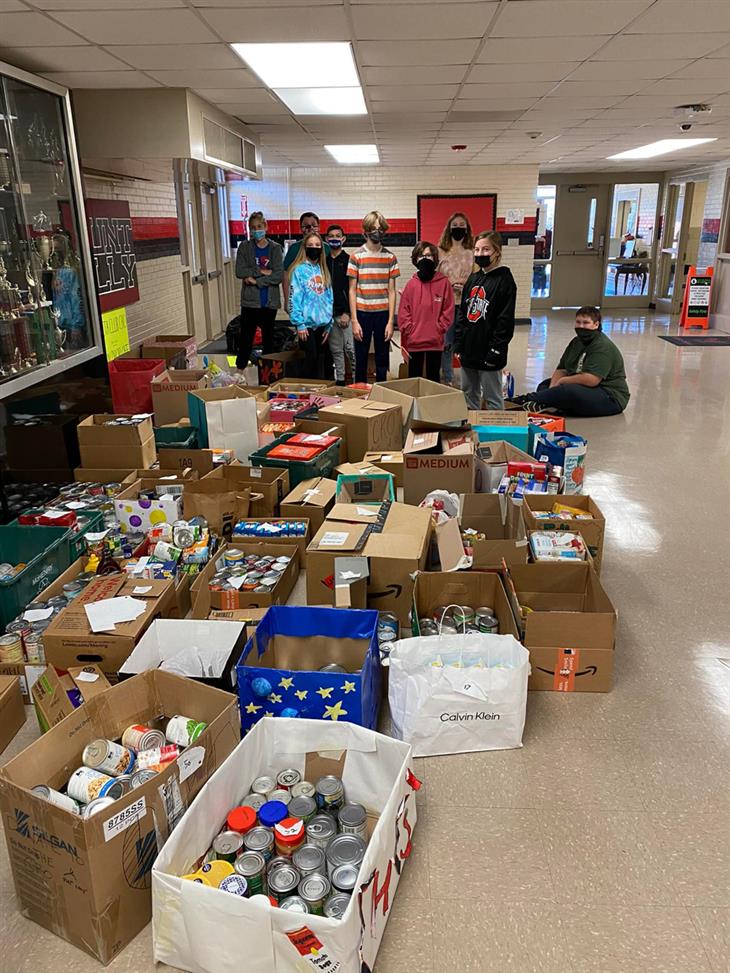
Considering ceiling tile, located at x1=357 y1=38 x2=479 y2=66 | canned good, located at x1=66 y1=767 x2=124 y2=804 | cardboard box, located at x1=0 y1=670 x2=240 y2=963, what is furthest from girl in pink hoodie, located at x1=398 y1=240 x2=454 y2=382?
canned good, located at x1=66 y1=767 x2=124 y2=804

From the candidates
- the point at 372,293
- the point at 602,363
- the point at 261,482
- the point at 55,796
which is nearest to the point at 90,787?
the point at 55,796

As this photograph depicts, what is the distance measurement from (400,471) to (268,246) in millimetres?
3596

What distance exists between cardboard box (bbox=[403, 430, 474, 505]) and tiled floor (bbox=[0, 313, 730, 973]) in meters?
0.91

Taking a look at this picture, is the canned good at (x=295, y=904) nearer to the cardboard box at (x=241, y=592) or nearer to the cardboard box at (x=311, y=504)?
the cardboard box at (x=241, y=592)

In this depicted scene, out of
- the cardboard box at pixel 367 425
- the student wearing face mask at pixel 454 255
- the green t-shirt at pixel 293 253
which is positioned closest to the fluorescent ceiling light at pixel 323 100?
the green t-shirt at pixel 293 253

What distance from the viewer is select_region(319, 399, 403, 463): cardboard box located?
15.2 feet

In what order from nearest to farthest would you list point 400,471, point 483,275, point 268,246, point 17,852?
1. point 17,852
2. point 400,471
3. point 483,275
4. point 268,246

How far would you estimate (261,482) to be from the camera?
153 inches

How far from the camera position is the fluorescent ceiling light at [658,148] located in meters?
8.73

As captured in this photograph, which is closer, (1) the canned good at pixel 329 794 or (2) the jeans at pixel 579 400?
(1) the canned good at pixel 329 794

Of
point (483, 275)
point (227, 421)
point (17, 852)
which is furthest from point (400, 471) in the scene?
point (17, 852)

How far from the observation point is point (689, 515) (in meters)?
4.32

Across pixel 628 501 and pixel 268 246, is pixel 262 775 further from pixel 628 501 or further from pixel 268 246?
pixel 268 246

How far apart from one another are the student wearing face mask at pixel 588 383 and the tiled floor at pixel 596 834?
3.11 meters
